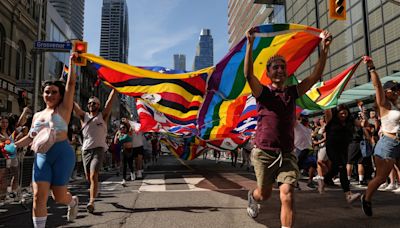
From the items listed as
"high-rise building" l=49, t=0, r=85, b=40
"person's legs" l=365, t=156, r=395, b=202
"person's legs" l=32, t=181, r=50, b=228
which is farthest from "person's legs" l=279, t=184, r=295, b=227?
"high-rise building" l=49, t=0, r=85, b=40

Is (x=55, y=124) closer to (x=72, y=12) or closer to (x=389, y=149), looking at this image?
(x=389, y=149)

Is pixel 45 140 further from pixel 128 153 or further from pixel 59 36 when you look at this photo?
pixel 59 36

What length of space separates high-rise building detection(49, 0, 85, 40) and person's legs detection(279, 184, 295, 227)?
11346 centimetres

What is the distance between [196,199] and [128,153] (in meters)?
4.19

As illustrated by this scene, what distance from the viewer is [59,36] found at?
41344mm

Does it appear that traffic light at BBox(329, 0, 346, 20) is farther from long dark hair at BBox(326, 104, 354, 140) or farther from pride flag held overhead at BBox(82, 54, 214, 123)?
pride flag held overhead at BBox(82, 54, 214, 123)

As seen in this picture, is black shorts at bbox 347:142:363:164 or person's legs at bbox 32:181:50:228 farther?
black shorts at bbox 347:142:363:164

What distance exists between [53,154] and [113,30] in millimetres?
132846

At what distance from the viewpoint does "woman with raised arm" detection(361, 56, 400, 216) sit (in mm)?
4930

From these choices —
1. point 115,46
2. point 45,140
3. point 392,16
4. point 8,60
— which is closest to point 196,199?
point 45,140

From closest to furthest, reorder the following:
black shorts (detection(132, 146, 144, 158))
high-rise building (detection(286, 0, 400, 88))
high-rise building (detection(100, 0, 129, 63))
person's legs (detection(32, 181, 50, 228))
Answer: person's legs (detection(32, 181, 50, 228)), black shorts (detection(132, 146, 144, 158)), high-rise building (detection(286, 0, 400, 88)), high-rise building (detection(100, 0, 129, 63))

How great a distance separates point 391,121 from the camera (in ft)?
16.4

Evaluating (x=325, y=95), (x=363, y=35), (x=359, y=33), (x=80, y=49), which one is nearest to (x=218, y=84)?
(x=325, y=95)

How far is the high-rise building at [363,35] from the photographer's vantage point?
61.2 feet
